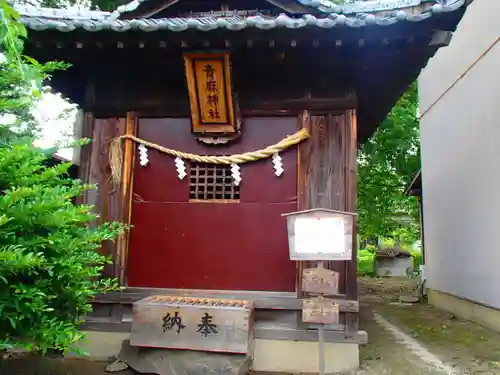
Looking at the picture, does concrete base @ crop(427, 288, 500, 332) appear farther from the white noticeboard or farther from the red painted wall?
the white noticeboard

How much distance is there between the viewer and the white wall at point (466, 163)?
26.3 feet

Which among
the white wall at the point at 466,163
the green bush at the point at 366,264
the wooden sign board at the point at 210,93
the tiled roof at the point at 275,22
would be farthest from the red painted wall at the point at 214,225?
the green bush at the point at 366,264

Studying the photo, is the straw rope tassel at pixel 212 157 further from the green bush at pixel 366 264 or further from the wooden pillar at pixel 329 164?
the green bush at pixel 366 264

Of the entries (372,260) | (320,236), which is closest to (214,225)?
(320,236)

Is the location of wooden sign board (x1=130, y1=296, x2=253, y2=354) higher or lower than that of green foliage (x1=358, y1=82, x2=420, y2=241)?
lower

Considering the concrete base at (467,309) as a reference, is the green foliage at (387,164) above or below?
above

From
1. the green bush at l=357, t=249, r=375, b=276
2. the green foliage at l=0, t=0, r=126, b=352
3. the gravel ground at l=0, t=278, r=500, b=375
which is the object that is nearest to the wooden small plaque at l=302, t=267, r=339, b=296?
the gravel ground at l=0, t=278, r=500, b=375

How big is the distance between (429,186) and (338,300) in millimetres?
7812

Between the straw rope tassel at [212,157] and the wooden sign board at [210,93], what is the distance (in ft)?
1.21

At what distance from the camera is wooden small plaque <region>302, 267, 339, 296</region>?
455 centimetres

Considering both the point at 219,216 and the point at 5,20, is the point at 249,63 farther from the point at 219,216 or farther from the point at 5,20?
the point at 5,20

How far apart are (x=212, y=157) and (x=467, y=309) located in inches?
265

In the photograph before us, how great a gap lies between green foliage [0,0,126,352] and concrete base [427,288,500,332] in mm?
7249

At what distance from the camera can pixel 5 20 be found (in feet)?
6.49
